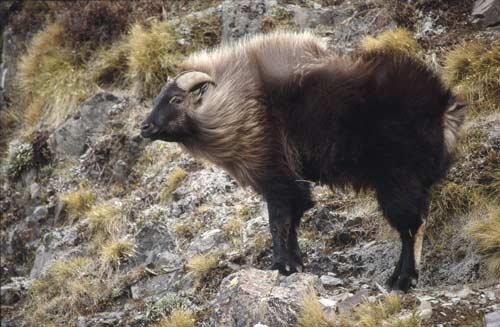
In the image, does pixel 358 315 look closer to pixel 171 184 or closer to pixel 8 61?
pixel 171 184

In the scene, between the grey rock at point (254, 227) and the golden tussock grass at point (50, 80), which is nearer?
the grey rock at point (254, 227)

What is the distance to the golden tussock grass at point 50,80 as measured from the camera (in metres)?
12.2

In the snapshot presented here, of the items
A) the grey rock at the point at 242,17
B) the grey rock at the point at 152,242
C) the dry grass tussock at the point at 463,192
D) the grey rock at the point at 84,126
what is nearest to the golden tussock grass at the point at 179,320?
the grey rock at the point at 152,242

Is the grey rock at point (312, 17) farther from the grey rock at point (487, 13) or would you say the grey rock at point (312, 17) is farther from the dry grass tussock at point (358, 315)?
the dry grass tussock at point (358, 315)

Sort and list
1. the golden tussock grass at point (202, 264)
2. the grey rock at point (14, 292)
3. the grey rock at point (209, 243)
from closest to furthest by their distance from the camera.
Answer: the golden tussock grass at point (202, 264), the grey rock at point (209, 243), the grey rock at point (14, 292)

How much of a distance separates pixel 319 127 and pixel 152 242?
321 cm

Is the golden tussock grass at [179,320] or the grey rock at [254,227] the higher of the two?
the golden tussock grass at [179,320]

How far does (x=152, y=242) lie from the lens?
956 centimetres

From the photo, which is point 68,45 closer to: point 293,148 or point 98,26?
point 98,26

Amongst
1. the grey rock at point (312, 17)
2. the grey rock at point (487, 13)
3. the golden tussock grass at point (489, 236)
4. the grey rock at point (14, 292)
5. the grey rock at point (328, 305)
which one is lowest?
the grey rock at point (14, 292)

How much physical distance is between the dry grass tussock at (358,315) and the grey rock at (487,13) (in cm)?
465

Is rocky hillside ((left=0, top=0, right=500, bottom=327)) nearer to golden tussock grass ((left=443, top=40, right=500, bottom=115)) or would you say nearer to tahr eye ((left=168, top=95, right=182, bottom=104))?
golden tussock grass ((left=443, top=40, right=500, bottom=115))

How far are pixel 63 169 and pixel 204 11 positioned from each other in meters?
3.27

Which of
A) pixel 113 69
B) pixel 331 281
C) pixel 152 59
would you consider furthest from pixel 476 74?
pixel 113 69
